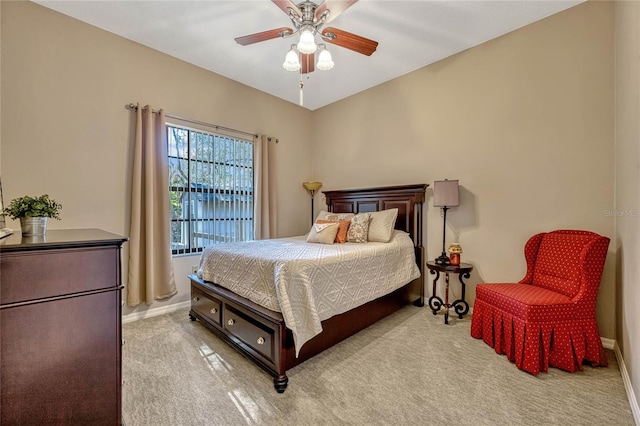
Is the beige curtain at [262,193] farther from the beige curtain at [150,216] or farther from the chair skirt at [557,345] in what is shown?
the chair skirt at [557,345]

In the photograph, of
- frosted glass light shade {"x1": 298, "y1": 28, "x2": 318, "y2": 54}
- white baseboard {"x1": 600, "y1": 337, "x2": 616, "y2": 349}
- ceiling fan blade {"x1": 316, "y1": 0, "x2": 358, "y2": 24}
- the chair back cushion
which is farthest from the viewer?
white baseboard {"x1": 600, "y1": 337, "x2": 616, "y2": 349}

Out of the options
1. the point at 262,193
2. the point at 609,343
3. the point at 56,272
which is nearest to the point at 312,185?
the point at 262,193

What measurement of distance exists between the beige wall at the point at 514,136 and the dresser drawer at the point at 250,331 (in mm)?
2323

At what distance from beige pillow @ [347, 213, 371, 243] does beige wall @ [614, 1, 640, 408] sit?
6.72 feet

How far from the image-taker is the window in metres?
3.30

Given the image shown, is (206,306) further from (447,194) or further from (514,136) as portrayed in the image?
(514,136)

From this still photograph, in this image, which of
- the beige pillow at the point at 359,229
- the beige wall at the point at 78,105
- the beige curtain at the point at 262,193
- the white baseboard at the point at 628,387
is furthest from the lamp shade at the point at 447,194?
the beige wall at the point at 78,105

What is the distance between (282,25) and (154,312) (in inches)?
130

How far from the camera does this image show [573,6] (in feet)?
A: 7.97

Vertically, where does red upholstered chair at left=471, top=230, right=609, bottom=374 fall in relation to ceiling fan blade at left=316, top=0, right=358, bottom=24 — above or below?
below

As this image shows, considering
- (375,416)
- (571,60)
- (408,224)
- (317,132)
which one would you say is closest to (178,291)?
(375,416)

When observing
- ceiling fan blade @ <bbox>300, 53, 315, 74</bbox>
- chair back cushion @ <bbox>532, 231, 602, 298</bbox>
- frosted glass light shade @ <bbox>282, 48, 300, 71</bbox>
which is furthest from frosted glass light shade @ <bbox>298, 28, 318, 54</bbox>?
chair back cushion @ <bbox>532, 231, 602, 298</bbox>

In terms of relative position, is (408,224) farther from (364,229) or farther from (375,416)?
(375,416)

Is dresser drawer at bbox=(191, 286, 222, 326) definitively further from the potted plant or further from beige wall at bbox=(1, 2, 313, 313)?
the potted plant
